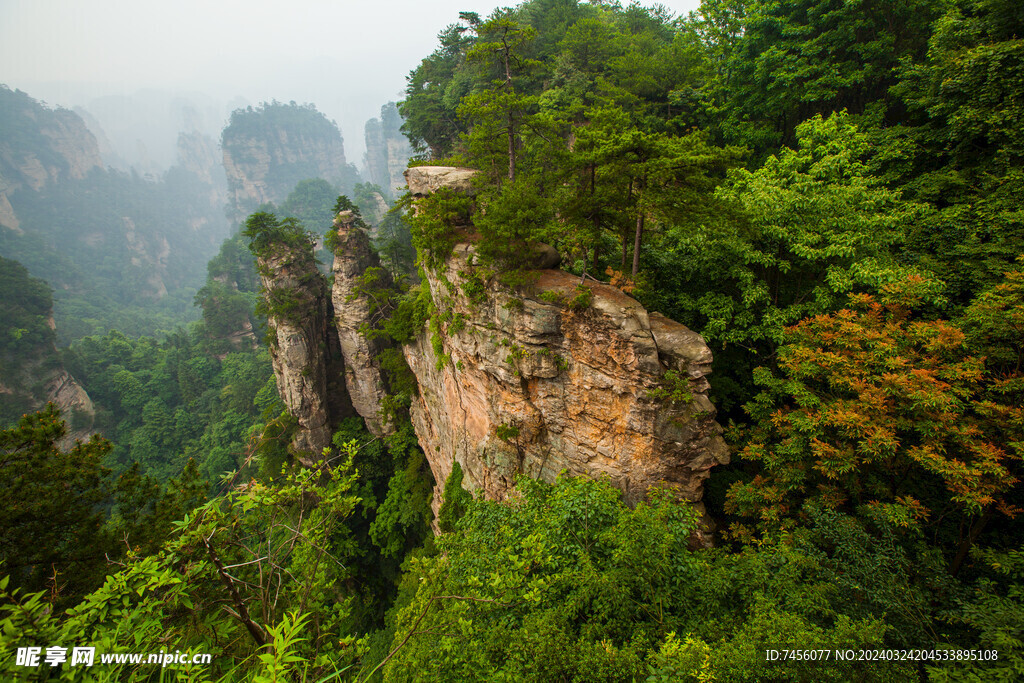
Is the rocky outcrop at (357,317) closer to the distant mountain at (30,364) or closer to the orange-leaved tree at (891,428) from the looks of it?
the orange-leaved tree at (891,428)

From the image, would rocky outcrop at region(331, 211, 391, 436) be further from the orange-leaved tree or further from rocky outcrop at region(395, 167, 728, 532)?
the orange-leaved tree

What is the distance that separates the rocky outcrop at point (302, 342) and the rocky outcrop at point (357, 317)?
5.01ft

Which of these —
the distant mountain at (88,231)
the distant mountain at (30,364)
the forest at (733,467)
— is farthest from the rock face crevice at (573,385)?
the distant mountain at (88,231)

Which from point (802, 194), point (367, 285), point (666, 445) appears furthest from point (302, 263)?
point (802, 194)

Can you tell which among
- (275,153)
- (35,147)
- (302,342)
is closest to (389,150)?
(275,153)

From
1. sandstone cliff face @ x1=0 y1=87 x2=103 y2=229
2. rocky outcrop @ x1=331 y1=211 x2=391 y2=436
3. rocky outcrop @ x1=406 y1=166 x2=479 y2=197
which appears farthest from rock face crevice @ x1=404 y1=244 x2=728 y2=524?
sandstone cliff face @ x1=0 y1=87 x2=103 y2=229

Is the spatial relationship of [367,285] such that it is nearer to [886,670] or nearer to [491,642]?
[491,642]

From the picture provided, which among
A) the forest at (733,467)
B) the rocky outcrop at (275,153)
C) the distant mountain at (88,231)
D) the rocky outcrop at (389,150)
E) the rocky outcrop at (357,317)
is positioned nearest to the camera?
the forest at (733,467)

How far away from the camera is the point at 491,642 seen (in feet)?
19.3

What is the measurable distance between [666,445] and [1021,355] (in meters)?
6.45

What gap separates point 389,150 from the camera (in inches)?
4058

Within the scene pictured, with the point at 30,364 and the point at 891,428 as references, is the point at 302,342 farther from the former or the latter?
the point at 30,364

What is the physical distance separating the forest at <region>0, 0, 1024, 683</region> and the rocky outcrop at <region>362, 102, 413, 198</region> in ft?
291

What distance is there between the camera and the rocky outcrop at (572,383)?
9648mm
